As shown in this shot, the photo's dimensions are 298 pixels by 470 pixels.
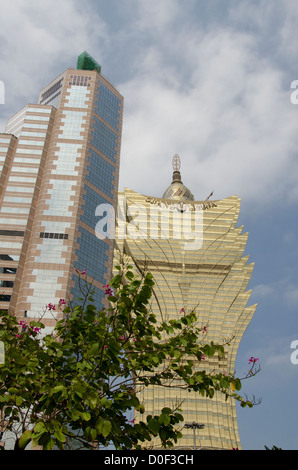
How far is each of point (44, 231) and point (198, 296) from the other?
4473 cm

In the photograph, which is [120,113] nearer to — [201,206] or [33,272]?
[201,206]

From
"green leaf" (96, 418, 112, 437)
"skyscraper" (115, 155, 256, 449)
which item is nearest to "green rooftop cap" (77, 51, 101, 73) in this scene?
"skyscraper" (115, 155, 256, 449)

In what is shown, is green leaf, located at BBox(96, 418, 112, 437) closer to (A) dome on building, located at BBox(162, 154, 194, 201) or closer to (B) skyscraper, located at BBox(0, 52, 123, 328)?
(B) skyscraper, located at BBox(0, 52, 123, 328)

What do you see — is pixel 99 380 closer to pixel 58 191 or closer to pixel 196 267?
pixel 58 191

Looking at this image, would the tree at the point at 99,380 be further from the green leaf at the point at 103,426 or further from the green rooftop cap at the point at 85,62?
the green rooftop cap at the point at 85,62

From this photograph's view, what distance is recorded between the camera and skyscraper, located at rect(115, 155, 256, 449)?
305 feet

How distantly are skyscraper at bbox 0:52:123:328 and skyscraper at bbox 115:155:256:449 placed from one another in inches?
623

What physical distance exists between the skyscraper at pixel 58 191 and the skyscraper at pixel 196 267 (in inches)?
623

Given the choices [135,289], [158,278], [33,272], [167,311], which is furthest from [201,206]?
[135,289]

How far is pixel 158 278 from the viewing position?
341ft

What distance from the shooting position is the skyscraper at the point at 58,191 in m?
75.9

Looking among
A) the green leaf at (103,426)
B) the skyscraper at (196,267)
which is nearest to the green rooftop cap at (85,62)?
the skyscraper at (196,267)

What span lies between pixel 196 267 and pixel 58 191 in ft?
142
